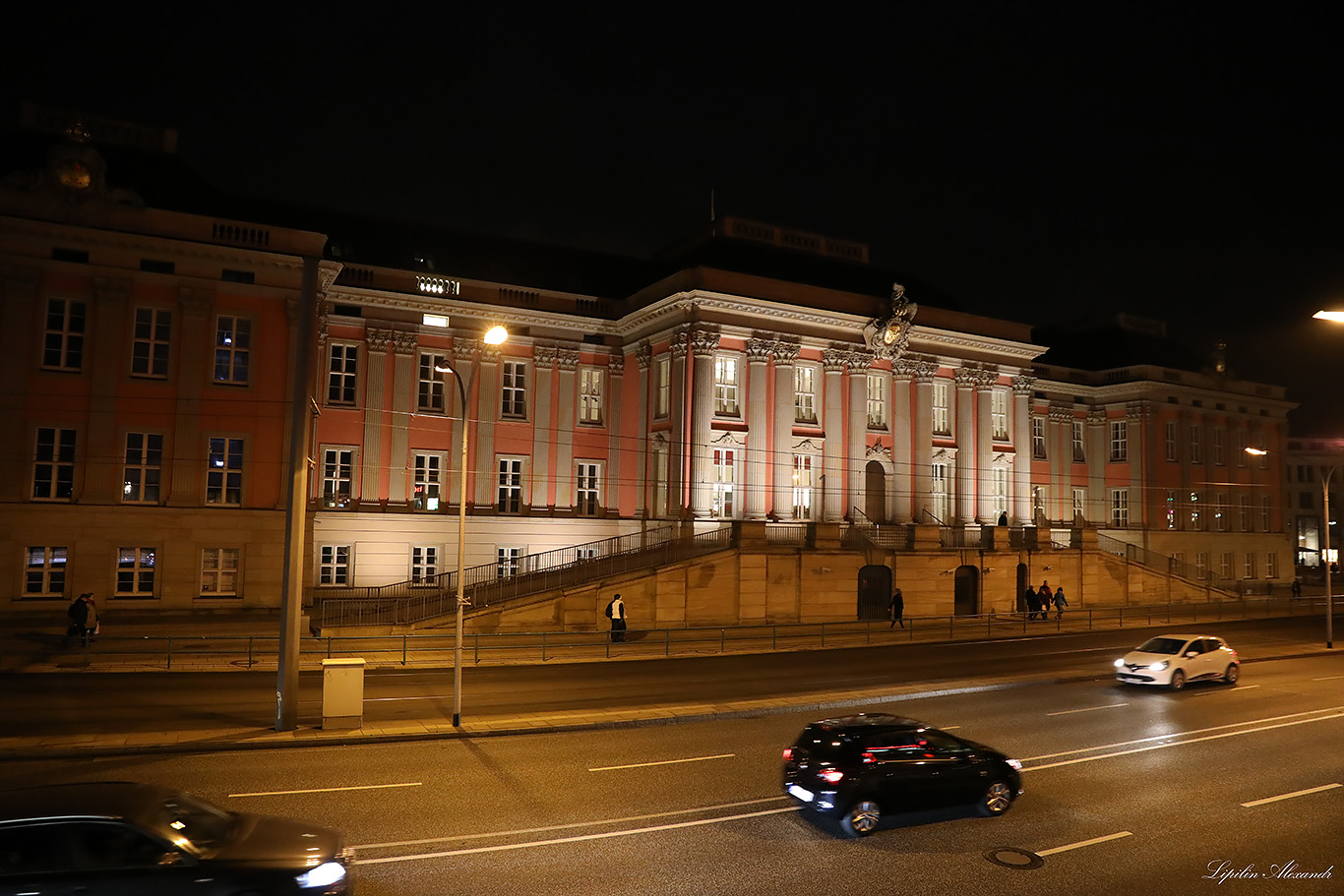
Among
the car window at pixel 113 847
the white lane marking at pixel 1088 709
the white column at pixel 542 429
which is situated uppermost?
the white column at pixel 542 429

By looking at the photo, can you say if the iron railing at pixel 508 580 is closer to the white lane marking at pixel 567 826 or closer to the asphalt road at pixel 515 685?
the asphalt road at pixel 515 685

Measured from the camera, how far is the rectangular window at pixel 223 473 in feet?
115

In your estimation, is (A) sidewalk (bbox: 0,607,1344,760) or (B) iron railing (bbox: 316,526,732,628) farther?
(B) iron railing (bbox: 316,526,732,628)

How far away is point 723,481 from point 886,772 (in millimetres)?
31169

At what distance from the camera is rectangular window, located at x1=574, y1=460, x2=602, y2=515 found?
1818 inches

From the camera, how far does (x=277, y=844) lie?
848cm

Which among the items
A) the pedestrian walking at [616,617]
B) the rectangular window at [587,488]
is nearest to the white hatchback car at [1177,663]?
the pedestrian walking at [616,617]

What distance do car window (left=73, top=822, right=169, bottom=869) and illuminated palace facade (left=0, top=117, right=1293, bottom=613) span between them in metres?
12.0

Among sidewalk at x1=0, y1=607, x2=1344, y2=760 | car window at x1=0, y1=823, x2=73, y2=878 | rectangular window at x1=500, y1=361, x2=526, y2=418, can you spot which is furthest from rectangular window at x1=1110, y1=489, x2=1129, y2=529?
car window at x1=0, y1=823, x2=73, y2=878

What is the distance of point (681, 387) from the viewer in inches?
1689

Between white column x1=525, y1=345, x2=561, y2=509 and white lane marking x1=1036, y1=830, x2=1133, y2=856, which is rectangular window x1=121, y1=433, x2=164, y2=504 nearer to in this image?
white column x1=525, y1=345, x2=561, y2=509

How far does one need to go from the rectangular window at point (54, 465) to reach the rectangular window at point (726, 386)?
2589 centimetres

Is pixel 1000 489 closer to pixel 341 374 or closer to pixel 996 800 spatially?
pixel 341 374

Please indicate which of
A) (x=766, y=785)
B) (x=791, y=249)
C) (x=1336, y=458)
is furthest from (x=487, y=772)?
(x=1336, y=458)
